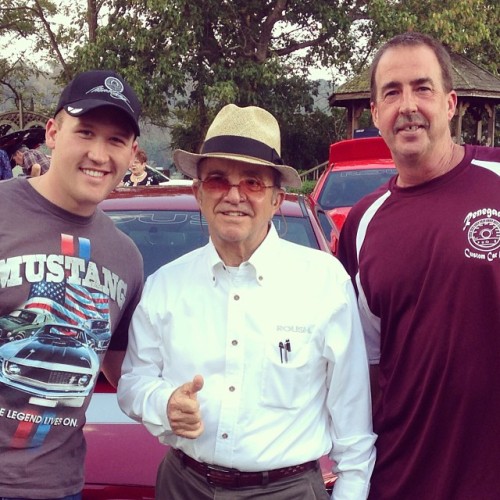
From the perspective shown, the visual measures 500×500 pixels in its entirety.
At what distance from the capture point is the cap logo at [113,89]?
7.20 ft

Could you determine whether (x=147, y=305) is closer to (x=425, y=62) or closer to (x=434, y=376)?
(x=434, y=376)

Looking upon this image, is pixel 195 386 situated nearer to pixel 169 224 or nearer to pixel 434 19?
pixel 169 224

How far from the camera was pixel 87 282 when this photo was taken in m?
2.15

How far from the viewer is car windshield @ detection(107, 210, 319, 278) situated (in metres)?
3.81

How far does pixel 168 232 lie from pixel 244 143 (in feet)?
5.96

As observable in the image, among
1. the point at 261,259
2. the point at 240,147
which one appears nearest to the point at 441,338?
the point at 261,259

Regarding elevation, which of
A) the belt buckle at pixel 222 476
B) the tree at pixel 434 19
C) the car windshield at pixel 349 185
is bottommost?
the belt buckle at pixel 222 476

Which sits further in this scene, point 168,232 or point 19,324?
point 168,232

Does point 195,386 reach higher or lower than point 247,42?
lower

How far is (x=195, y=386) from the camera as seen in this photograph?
1940 millimetres

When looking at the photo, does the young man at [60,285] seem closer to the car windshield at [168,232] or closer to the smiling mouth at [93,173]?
the smiling mouth at [93,173]

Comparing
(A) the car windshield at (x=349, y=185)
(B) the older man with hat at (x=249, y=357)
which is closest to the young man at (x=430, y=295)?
(B) the older man with hat at (x=249, y=357)

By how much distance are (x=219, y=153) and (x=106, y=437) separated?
1.10 meters

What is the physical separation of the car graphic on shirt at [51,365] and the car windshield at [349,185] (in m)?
7.35
